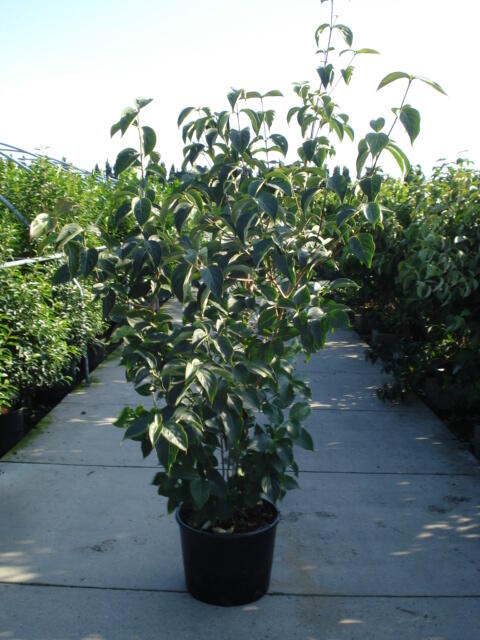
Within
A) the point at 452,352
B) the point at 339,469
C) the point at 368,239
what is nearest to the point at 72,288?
the point at 339,469

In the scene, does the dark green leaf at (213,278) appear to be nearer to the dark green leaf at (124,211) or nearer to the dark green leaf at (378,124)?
the dark green leaf at (124,211)

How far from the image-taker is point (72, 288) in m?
5.48

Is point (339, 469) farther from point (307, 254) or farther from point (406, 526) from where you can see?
point (307, 254)

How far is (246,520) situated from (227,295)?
3.43 ft

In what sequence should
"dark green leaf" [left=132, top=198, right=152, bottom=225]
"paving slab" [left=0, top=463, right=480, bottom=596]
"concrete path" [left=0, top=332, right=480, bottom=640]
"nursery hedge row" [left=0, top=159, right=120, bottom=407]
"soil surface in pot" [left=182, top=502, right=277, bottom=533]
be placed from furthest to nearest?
"nursery hedge row" [left=0, top=159, right=120, bottom=407]
"paving slab" [left=0, top=463, right=480, bottom=596]
"soil surface in pot" [left=182, top=502, right=277, bottom=533]
"concrete path" [left=0, top=332, right=480, bottom=640]
"dark green leaf" [left=132, top=198, right=152, bottom=225]

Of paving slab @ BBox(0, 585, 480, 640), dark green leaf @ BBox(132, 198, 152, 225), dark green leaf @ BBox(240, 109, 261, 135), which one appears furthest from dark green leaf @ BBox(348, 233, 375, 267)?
paving slab @ BBox(0, 585, 480, 640)

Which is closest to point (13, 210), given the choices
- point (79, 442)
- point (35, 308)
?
point (35, 308)

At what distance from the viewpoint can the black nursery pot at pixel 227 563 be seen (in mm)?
2684

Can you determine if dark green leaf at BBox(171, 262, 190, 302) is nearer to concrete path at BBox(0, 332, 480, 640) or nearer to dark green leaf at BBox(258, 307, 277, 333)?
dark green leaf at BBox(258, 307, 277, 333)

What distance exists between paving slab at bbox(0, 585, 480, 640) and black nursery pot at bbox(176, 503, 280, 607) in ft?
0.16

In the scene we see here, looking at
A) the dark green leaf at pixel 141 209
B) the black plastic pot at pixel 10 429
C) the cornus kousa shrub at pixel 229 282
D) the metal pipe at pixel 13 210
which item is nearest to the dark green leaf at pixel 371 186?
the cornus kousa shrub at pixel 229 282

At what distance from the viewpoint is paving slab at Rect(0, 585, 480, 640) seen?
8.40 ft

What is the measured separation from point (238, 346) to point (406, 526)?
1.61 metres

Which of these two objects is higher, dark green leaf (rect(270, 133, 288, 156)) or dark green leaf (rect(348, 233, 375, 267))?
dark green leaf (rect(270, 133, 288, 156))
